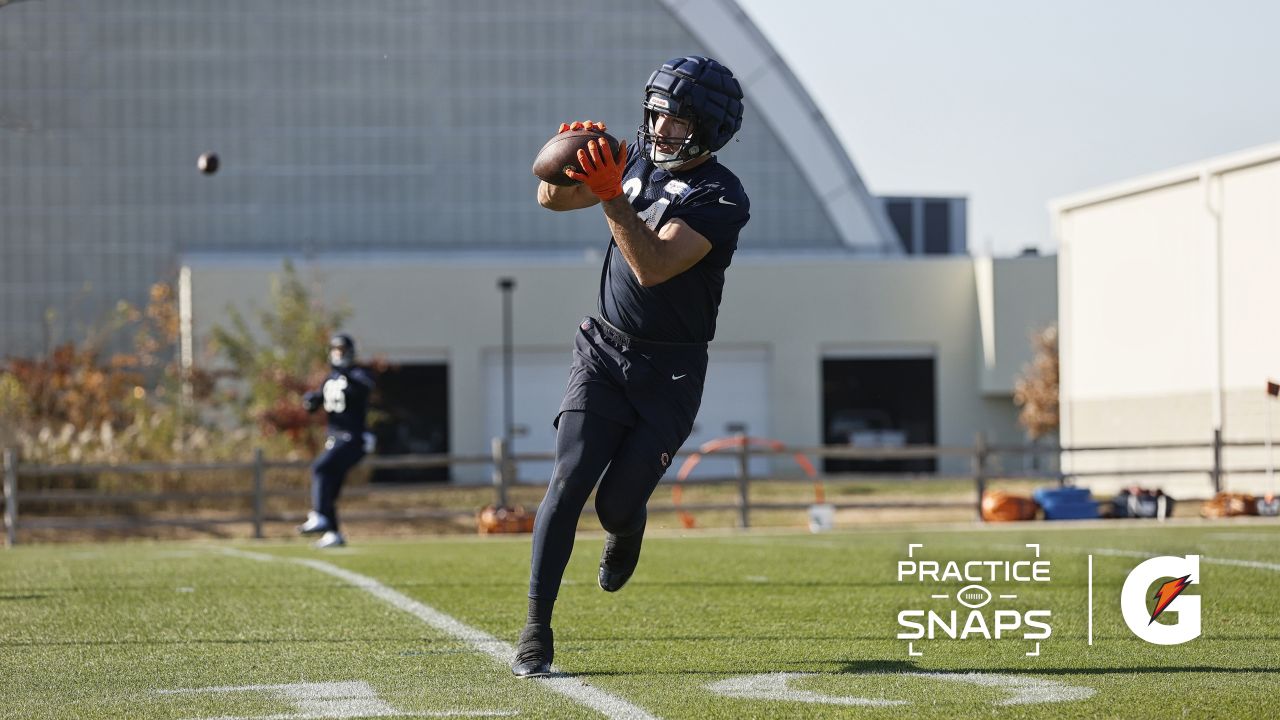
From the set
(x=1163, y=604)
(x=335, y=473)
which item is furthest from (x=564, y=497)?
(x=335, y=473)

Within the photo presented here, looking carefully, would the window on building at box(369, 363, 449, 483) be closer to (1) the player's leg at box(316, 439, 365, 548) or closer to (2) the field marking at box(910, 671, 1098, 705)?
(1) the player's leg at box(316, 439, 365, 548)

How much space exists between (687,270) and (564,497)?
89 centimetres

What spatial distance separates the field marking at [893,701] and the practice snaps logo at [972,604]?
2.02ft

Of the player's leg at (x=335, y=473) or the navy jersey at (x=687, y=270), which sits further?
the player's leg at (x=335, y=473)

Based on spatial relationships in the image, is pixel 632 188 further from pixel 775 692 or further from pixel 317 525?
pixel 317 525

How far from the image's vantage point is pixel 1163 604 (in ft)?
22.6

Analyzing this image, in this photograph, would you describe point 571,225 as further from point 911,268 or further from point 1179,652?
point 1179,652

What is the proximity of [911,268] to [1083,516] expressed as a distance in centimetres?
2100

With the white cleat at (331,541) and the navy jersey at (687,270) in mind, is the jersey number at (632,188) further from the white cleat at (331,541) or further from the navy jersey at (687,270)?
the white cleat at (331,541)

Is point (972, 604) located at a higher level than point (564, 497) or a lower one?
lower

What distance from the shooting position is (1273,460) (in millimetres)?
24391

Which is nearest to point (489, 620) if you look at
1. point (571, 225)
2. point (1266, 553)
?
point (1266, 553)

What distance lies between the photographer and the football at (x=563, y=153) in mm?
5496

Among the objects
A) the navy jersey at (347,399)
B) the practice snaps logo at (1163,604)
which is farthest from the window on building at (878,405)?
the practice snaps logo at (1163,604)
